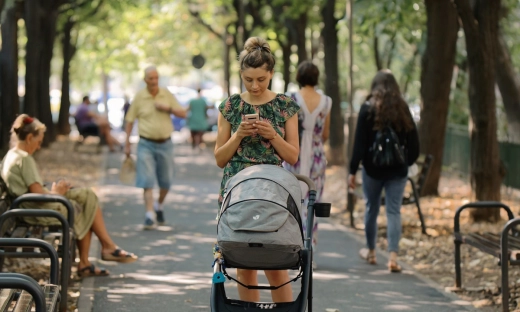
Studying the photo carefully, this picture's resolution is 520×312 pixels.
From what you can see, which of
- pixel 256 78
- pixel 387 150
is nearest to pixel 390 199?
pixel 387 150

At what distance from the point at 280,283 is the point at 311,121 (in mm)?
3831

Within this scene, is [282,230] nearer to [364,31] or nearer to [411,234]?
[411,234]

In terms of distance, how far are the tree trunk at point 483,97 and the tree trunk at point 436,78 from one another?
3.07 meters

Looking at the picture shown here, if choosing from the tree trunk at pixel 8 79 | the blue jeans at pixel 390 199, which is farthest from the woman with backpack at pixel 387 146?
the tree trunk at pixel 8 79

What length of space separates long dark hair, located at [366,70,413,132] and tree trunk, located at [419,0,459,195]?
6.27 m

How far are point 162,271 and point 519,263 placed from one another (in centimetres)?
347

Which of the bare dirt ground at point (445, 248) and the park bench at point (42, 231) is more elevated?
the park bench at point (42, 231)

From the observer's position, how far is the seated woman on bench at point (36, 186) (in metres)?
8.87

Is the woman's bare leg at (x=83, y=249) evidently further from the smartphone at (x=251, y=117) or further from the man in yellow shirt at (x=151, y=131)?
the smartphone at (x=251, y=117)

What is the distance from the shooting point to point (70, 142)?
110 feet

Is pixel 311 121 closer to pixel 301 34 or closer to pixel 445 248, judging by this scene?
pixel 445 248

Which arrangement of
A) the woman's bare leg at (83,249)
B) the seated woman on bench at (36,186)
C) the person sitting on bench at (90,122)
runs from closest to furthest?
the seated woman on bench at (36,186) → the woman's bare leg at (83,249) → the person sitting on bench at (90,122)

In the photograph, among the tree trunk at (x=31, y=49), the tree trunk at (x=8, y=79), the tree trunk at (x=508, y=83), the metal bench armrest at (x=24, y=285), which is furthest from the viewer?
the tree trunk at (x=31, y=49)

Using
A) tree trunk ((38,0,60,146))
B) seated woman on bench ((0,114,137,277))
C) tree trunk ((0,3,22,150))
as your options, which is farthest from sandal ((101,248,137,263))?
tree trunk ((38,0,60,146))
